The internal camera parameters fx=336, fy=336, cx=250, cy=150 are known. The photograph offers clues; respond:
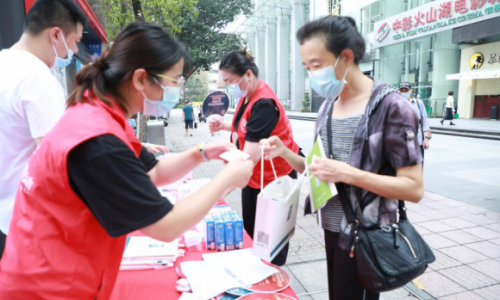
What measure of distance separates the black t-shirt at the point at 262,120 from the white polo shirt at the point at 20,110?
1.11 metres

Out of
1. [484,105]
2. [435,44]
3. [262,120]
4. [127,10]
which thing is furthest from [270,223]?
[435,44]

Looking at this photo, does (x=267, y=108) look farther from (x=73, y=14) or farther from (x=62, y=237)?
(x=62, y=237)

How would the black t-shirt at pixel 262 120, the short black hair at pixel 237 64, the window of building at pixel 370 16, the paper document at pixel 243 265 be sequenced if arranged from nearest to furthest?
the paper document at pixel 243 265 → the black t-shirt at pixel 262 120 → the short black hair at pixel 237 64 → the window of building at pixel 370 16

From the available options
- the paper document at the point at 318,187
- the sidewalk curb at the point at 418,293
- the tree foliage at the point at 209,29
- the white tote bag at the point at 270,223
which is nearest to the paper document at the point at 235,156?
the white tote bag at the point at 270,223

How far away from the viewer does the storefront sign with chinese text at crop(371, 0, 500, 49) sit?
15460 millimetres

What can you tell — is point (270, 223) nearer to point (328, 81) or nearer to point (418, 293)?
point (328, 81)

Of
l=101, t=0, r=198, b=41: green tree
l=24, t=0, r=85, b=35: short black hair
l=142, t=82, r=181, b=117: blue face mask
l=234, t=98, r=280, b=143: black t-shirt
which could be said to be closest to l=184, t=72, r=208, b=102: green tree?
l=101, t=0, r=198, b=41: green tree

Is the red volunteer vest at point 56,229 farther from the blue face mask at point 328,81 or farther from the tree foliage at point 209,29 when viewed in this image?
the tree foliage at point 209,29

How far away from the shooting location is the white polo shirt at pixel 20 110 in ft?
5.33

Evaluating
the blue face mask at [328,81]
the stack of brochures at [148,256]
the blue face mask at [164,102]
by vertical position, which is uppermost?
the blue face mask at [328,81]

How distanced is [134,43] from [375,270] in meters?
1.22

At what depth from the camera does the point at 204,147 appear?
164 cm

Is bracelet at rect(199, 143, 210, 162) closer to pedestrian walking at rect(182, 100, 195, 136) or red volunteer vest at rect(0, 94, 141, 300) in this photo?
red volunteer vest at rect(0, 94, 141, 300)

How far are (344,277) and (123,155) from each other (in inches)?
43.7
